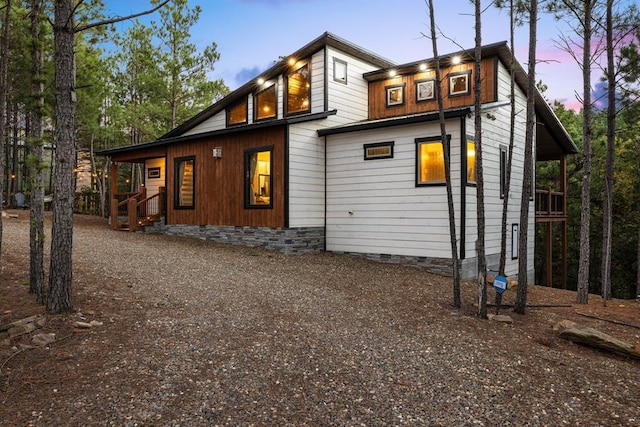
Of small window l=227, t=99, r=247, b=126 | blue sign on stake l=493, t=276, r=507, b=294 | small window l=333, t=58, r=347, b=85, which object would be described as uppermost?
small window l=333, t=58, r=347, b=85

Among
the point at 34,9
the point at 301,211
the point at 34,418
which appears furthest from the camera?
the point at 301,211

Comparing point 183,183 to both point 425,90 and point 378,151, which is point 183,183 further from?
point 425,90

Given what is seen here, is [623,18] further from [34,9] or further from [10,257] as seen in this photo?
[10,257]

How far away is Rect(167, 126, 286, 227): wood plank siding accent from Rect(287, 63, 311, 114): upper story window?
1945 mm

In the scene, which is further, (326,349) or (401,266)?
(401,266)

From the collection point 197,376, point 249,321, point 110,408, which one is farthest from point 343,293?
point 110,408

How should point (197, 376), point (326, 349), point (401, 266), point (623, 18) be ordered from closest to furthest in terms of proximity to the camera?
point (197, 376), point (326, 349), point (623, 18), point (401, 266)

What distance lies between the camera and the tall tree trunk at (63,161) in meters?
4.86

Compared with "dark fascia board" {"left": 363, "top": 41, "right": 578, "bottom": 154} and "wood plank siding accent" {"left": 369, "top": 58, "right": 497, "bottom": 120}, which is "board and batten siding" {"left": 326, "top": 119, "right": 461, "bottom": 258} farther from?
"dark fascia board" {"left": 363, "top": 41, "right": 578, "bottom": 154}

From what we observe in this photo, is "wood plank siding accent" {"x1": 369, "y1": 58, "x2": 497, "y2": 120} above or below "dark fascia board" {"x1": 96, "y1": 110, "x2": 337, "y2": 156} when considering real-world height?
above

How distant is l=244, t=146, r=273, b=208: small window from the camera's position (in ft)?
38.9

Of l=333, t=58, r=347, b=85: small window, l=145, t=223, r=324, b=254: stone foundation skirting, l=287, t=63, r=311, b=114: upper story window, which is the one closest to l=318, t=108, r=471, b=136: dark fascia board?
l=287, t=63, r=311, b=114: upper story window

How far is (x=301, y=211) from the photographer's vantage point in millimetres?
11516

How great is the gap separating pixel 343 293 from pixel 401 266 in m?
3.49
